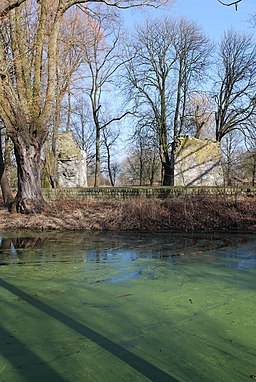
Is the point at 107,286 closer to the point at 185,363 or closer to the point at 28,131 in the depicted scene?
the point at 185,363

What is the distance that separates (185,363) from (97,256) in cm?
528

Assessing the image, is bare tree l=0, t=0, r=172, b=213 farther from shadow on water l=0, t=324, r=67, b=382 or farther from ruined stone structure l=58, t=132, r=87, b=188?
shadow on water l=0, t=324, r=67, b=382

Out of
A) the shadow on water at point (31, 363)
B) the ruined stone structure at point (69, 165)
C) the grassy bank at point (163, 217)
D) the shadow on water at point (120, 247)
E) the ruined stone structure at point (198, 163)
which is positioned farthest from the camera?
the ruined stone structure at point (69, 165)

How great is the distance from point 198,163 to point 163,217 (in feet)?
18.4

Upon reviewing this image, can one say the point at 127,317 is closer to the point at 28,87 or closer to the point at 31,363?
the point at 31,363

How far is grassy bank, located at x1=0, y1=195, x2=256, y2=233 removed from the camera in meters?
13.0

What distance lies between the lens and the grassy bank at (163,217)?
13.0m

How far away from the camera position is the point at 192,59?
23.2 meters

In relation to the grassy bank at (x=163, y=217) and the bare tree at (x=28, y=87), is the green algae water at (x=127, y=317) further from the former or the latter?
the bare tree at (x=28, y=87)

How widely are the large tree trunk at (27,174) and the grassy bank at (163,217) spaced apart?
1.81 feet

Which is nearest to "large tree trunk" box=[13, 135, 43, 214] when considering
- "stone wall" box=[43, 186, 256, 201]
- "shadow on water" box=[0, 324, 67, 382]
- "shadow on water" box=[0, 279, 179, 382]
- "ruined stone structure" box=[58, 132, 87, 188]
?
"stone wall" box=[43, 186, 256, 201]

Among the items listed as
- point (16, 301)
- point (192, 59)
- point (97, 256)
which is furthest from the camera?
point (192, 59)

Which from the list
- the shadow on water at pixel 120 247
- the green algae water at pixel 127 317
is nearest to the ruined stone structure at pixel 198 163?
the shadow on water at pixel 120 247

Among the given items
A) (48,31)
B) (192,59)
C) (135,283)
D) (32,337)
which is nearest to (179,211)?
(135,283)
